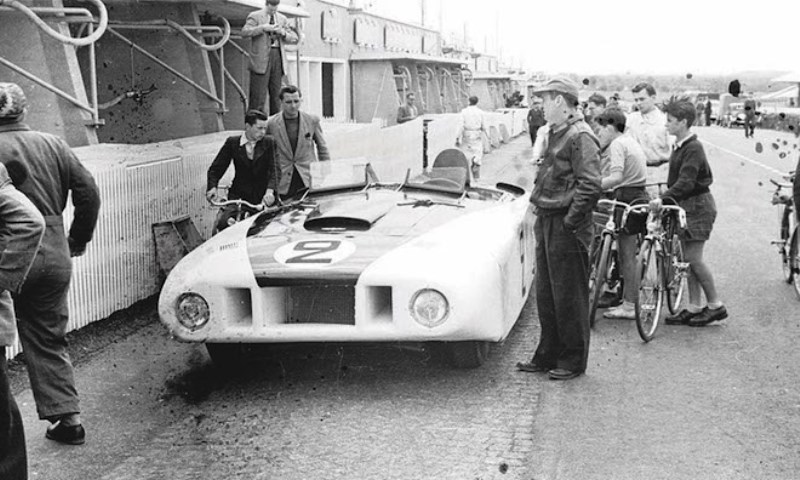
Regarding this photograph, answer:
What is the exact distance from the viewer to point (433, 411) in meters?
5.35

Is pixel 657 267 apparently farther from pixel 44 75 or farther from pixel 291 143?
pixel 44 75

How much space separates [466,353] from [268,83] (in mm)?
7317

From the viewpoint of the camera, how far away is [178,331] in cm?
Answer: 580

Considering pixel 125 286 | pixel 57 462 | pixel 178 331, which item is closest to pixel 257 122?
pixel 125 286

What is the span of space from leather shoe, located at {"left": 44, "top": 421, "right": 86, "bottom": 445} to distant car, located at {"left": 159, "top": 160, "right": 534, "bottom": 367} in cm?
101

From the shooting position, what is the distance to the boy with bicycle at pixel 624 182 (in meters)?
7.82

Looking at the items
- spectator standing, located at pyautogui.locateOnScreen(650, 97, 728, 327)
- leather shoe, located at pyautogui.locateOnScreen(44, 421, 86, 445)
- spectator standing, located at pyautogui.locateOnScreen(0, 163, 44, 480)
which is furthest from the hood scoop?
spectator standing, located at pyautogui.locateOnScreen(0, 163, 44, 480)

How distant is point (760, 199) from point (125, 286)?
12451mm

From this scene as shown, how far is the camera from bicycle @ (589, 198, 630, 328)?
7234mm

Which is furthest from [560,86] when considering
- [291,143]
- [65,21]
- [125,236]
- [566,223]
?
[65,21]

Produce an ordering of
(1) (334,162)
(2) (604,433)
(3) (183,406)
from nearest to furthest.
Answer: (2) (604,433)
(3) (183,406)
(1) (334,162)

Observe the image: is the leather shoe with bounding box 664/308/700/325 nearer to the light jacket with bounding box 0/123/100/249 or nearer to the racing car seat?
the racing car seat

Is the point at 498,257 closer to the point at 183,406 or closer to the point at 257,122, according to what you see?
the point at 183,406

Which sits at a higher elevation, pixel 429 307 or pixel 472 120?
pixel 472 120
